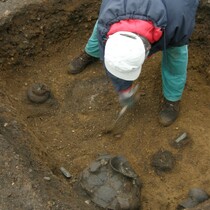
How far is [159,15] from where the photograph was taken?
226 cm

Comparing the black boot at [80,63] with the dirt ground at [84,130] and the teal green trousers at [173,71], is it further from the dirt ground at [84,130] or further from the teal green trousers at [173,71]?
the teal green trousers at [173,71]

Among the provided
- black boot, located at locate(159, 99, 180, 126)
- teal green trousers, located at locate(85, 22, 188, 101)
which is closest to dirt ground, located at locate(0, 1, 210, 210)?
black boot, located at locate(159, 99, 180, 126)

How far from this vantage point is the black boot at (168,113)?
3.23 m

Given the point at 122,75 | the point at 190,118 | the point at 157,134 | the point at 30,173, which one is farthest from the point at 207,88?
the point at 30,173

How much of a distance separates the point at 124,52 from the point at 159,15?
33 centimetres

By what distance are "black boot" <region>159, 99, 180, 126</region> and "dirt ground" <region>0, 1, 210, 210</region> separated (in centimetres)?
5

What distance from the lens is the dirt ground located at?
8.32ft

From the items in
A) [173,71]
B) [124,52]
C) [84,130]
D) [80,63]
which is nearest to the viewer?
[124,52]

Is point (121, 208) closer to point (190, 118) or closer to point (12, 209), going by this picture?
point (12, 209)

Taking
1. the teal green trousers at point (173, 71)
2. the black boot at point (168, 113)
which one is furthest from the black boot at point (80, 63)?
the black boot at point (168, 113)

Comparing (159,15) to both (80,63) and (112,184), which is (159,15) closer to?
(112,184)

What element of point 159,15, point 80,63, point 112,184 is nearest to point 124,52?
point 159,15

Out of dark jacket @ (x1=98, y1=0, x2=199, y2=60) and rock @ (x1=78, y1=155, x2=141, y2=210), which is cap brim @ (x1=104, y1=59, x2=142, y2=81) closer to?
dark jacket @ (x1=98, y1=0, x2=199, y2=60)

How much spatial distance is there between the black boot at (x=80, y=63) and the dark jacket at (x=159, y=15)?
1129mm
